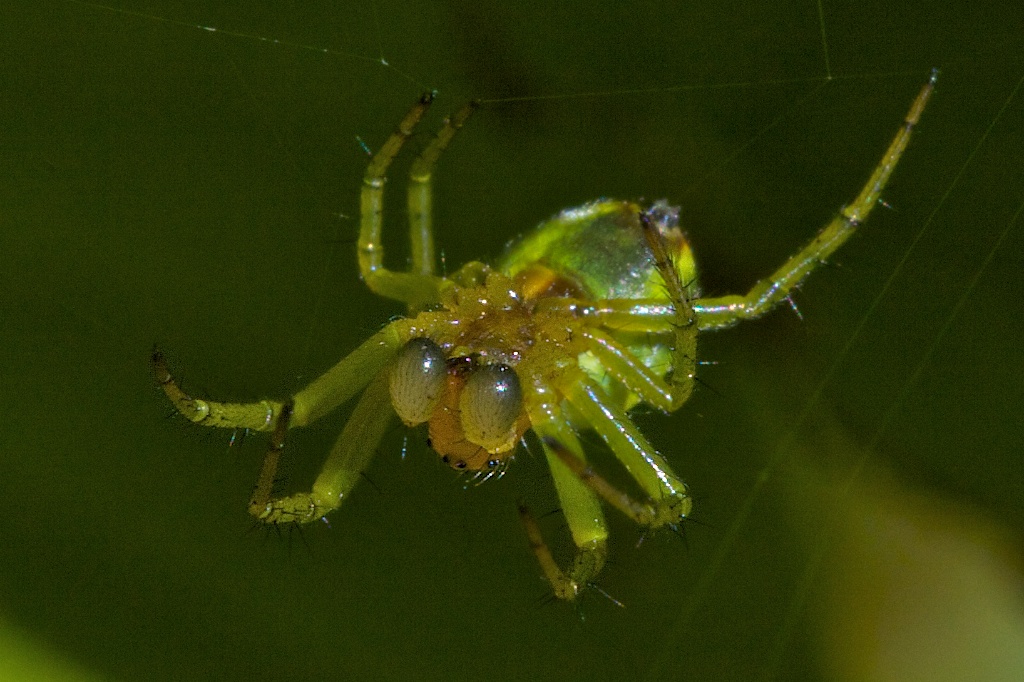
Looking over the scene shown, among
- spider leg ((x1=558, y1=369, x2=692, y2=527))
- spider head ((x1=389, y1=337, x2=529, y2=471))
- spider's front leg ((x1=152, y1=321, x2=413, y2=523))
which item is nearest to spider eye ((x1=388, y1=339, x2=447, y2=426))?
spider head ((x1=389, y1=337, x2=529, y2=471))

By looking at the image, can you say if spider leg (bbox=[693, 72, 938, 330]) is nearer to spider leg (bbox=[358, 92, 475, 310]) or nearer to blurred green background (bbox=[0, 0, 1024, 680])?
blurred green background (bbox=[0, 0, 1024, 680])

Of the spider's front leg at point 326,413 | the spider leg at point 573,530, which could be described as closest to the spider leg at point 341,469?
the spider's front leg at point 326,413

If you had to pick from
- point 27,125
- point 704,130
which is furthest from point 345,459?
point 704,130

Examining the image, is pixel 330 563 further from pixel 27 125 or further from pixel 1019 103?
pixel 1019 103

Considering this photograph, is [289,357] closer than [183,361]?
No

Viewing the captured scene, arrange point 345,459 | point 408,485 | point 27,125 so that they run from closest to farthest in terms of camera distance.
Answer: point 345,459 → point 27,125 → point 408,485

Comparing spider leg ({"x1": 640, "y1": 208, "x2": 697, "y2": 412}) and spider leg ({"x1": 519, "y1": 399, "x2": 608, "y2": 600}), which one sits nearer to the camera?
spider leg ({"x1": 640, "y1": 208, "x2": 697, "y2": 412})

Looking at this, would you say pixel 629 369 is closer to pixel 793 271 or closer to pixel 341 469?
pixel 793 271

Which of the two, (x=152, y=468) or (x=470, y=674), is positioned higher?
(x=152, y=468)
